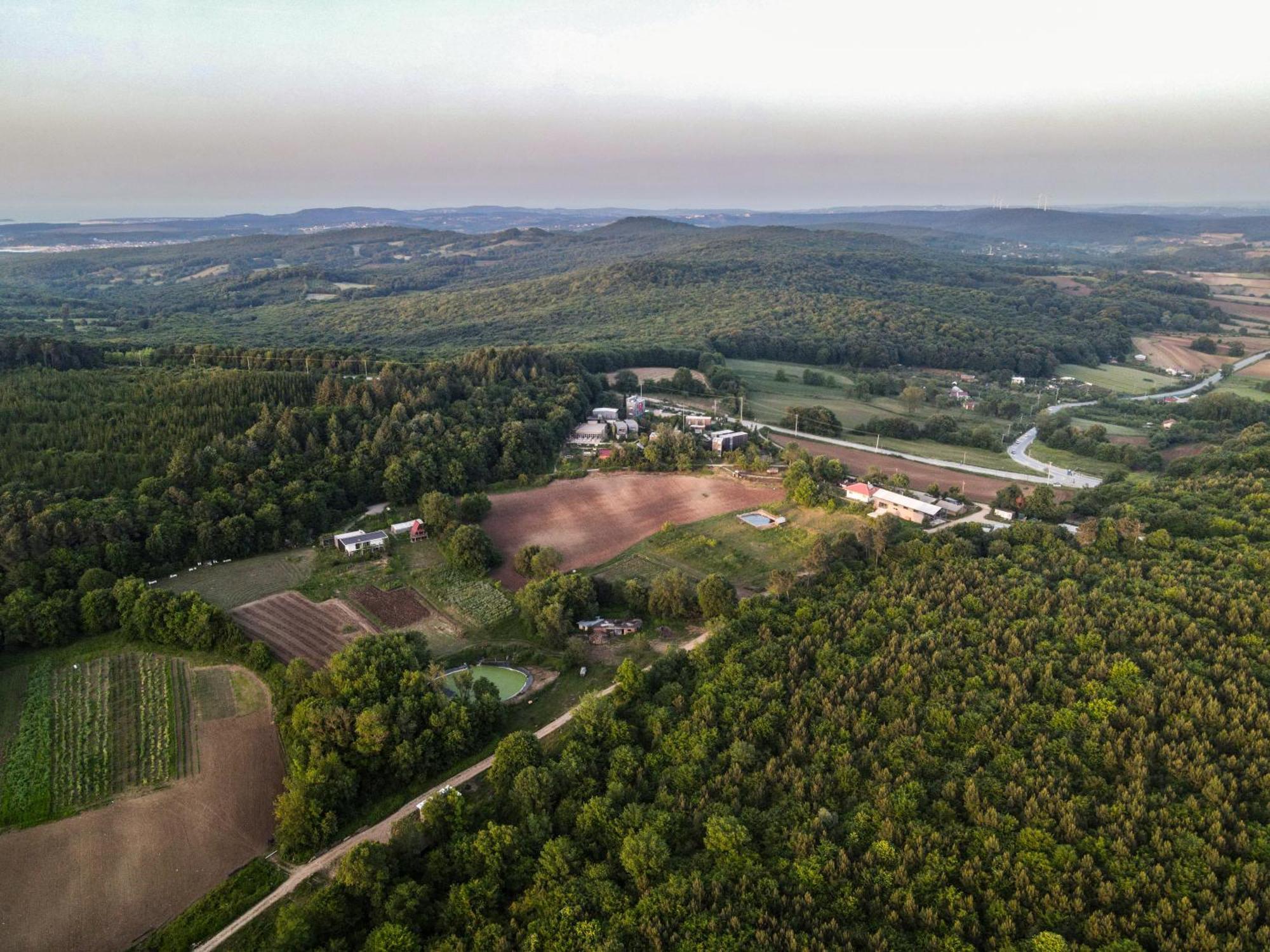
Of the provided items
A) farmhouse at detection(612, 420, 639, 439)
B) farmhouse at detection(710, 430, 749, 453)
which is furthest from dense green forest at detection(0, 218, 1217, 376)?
farmhouse at detection(710, 430, 749, 453)

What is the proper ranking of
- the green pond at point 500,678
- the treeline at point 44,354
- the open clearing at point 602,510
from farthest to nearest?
the treeline at point 44,354, the open clearing at point 602,510, the green pond at point 500,678

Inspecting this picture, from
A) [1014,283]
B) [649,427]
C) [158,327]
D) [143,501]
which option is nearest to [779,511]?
[649,427]

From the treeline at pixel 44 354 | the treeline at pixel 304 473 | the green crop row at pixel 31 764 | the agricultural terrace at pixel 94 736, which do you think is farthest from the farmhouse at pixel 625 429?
the treeline at pixel 44 354

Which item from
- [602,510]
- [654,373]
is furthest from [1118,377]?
[602,510]

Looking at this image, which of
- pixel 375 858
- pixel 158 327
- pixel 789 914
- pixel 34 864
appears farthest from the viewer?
pixel 158 327

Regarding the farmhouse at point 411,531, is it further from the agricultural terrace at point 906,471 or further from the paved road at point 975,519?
the agricultural terrace at point 906,471

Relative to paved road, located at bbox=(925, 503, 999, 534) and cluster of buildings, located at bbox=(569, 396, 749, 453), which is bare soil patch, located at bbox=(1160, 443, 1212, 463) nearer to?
paved road, located at bbox=(925, 503, 999, 534)

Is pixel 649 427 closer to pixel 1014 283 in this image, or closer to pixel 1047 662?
pixel 1047 662
